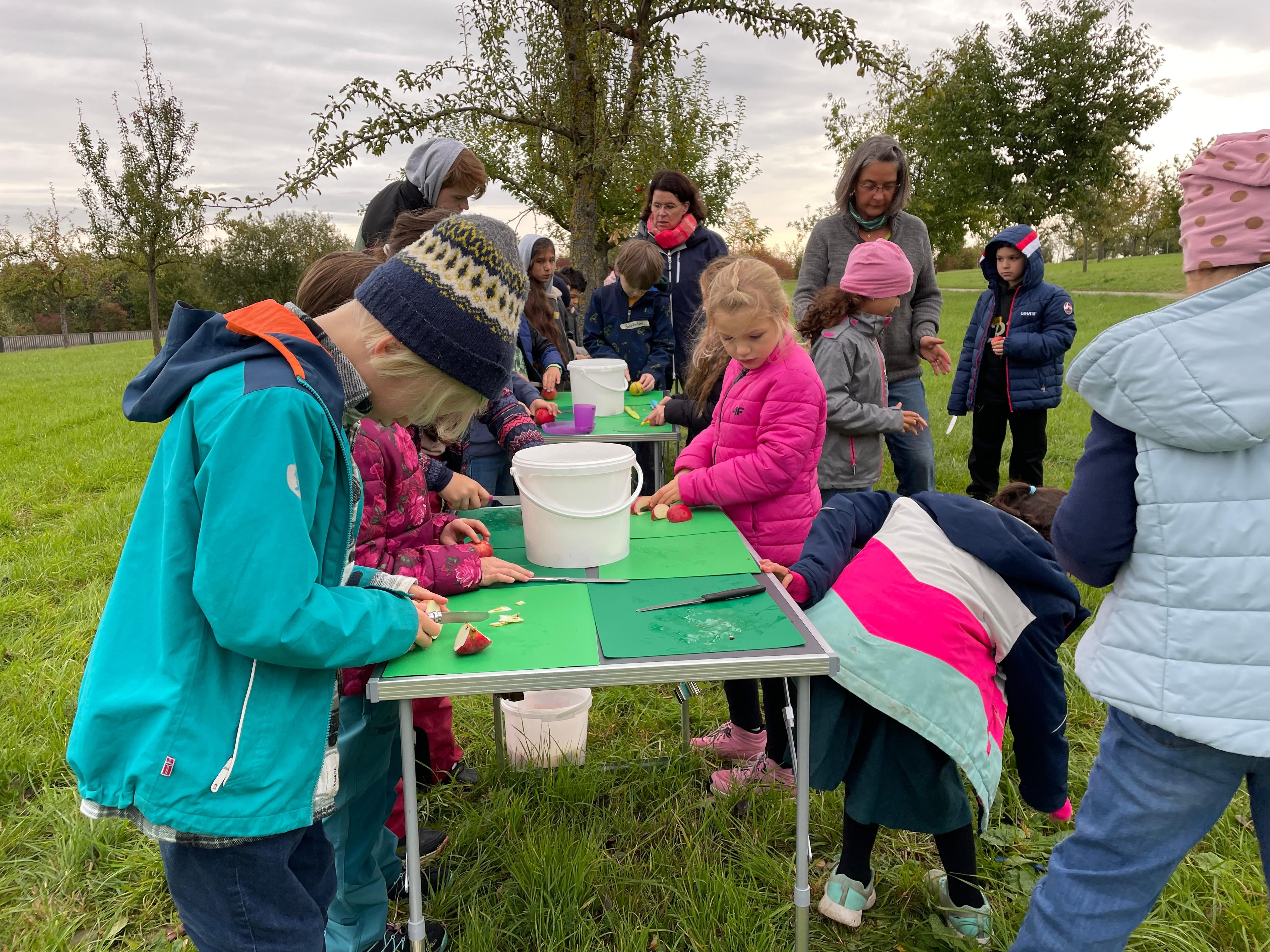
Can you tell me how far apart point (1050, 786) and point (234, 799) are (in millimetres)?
1809

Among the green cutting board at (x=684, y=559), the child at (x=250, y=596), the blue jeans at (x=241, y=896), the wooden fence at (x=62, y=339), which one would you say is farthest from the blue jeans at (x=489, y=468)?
the wooden fence at (x=62, y=339)

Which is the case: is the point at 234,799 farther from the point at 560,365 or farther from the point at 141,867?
the point at 560,365

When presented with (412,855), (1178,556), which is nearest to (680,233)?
(1178,556)

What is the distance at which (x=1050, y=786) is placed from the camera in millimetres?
1923

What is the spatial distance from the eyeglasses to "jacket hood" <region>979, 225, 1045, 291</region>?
139 centimetres

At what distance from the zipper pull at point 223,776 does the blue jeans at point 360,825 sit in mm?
614

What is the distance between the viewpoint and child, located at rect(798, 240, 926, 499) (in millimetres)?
3260

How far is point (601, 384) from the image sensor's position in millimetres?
3861

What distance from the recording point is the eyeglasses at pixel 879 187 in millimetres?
3781

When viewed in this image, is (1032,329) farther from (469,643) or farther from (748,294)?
(469,643)

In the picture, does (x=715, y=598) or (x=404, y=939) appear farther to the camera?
(x=404, y=939)

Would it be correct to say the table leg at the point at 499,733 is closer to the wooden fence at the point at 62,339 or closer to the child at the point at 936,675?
the child at the point at 936,675

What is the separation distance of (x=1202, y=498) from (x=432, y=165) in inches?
116

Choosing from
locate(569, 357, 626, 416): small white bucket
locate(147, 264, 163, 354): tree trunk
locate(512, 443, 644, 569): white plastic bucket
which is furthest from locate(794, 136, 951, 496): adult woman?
locate(147, 264, 163, 354): tree trunk
